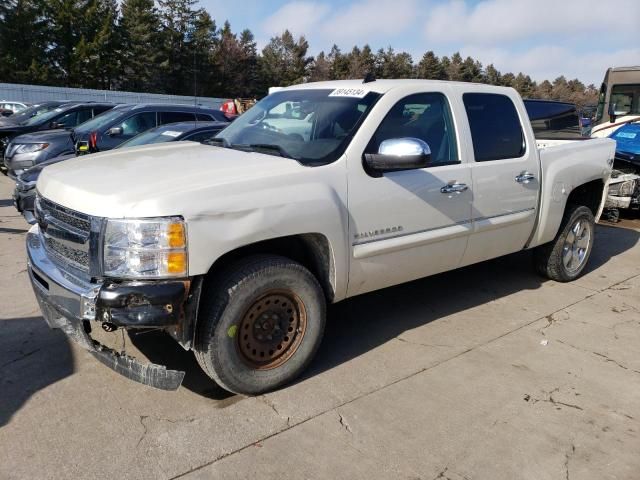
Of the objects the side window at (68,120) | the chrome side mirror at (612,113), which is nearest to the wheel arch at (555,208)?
the chrome side mirror at (612,113)

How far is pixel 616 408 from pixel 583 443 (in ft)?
1.77

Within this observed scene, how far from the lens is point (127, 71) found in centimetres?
5534

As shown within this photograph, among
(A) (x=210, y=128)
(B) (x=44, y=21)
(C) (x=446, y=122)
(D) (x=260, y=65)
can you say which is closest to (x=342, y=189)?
(C) (x=446, y=122)

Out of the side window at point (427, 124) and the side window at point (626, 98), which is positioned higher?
the side window at point (626, 98)

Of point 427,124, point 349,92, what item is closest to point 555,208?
point 427,124

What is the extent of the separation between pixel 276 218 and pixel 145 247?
73 centimetres

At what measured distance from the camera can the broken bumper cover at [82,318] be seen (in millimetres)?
2832

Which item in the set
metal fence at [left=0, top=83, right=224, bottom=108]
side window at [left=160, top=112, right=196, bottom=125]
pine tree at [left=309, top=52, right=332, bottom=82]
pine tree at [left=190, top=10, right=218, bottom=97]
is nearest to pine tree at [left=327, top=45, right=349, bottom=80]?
pine tree at [left=309, top=52, right=332, bottom=82]

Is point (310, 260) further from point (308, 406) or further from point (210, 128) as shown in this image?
point (210, 128)

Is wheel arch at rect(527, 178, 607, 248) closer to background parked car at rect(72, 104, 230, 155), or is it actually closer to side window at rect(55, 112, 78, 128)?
background parked car at rect(72, 104, 230, 155)

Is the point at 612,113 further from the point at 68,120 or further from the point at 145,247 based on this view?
the point at 145,247

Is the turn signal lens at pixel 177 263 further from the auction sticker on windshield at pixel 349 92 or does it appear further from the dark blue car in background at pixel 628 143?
the dark blue car in background at pixel 628 143

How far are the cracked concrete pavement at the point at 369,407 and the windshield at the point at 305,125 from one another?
1.47 metres

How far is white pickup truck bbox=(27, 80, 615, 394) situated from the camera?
2785 mm
